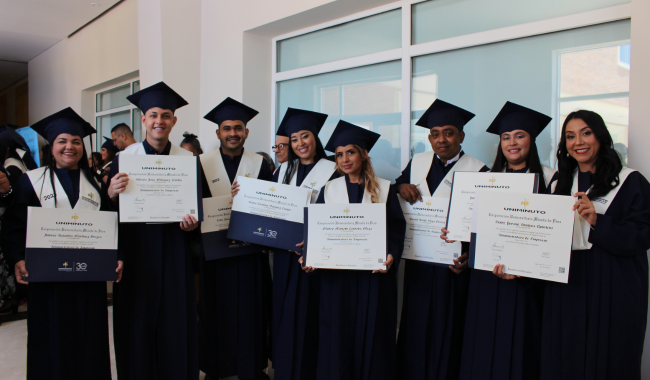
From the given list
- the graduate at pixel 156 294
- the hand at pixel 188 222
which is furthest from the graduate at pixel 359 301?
the graduate at pixel 156 294

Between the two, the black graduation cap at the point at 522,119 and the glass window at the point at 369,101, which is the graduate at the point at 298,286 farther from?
the glass window at the point at 369,101

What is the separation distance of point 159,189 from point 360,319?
141cm

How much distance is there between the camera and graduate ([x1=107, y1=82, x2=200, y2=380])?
2.59 metres

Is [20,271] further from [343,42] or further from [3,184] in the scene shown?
[343,42]

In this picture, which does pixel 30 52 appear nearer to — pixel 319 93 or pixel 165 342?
pixel 319 93

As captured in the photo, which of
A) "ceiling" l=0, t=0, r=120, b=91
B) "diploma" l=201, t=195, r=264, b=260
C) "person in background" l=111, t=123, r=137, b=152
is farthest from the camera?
"ceiling" l=0, t=0, r=120, b=91

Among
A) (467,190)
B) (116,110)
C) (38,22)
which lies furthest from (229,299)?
(38,22)

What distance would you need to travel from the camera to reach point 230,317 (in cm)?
291

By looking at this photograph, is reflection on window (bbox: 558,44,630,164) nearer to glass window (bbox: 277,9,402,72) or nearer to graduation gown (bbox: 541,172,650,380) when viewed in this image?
graduation gown (bbox: 541,172,650,380)

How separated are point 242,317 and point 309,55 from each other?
3.09 meters

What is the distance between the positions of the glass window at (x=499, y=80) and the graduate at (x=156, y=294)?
2.22 m

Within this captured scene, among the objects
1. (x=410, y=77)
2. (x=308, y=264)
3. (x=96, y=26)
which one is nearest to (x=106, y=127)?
(x=96, y=26)

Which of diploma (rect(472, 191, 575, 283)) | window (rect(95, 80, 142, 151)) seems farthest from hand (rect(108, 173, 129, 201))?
window (rect(95, 80, 142, 151))

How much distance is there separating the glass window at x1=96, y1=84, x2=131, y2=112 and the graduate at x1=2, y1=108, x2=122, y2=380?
19.0 feet
